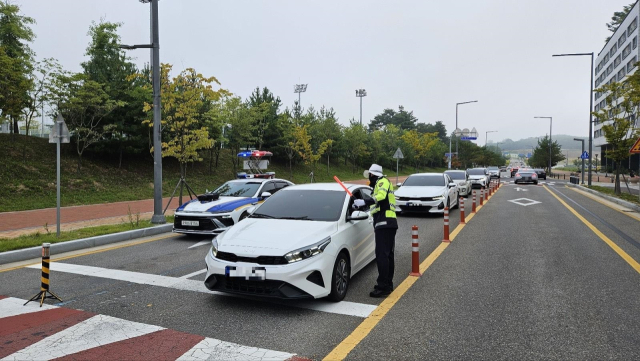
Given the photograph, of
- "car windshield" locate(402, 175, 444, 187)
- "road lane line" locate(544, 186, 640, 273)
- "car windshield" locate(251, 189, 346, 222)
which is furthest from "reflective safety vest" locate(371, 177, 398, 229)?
"car windshield" locate(402, 175, 444, 187)

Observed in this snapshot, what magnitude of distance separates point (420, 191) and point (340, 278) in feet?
30.7

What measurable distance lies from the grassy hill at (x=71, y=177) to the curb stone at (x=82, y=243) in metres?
8.04

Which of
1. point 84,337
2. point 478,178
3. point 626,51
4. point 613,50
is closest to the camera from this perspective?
point 84,337

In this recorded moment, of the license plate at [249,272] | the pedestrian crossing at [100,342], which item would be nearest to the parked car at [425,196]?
the license plate at [249,272]

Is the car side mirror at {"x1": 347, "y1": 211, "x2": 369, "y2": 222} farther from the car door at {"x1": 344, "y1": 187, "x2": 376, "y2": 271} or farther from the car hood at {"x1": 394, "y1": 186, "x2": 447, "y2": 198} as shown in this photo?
the car hood at {"x1": 394, "y1": 186, "x2": 447, "y2": 198}

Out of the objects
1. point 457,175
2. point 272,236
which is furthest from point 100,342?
point 457,175

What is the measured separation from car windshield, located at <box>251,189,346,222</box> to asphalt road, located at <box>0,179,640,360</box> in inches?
44.0

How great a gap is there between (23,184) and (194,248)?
539 inches

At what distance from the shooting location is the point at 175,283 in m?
6.17

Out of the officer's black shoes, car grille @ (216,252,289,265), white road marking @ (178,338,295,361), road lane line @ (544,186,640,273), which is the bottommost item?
white road marking @ (178,338,295,361)

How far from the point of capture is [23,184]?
18.2m

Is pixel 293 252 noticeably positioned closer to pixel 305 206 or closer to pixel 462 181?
pixel 305 206

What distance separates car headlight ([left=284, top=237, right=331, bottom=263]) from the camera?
15.7 ft

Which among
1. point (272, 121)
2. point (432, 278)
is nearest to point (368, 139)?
point (272, 121)
